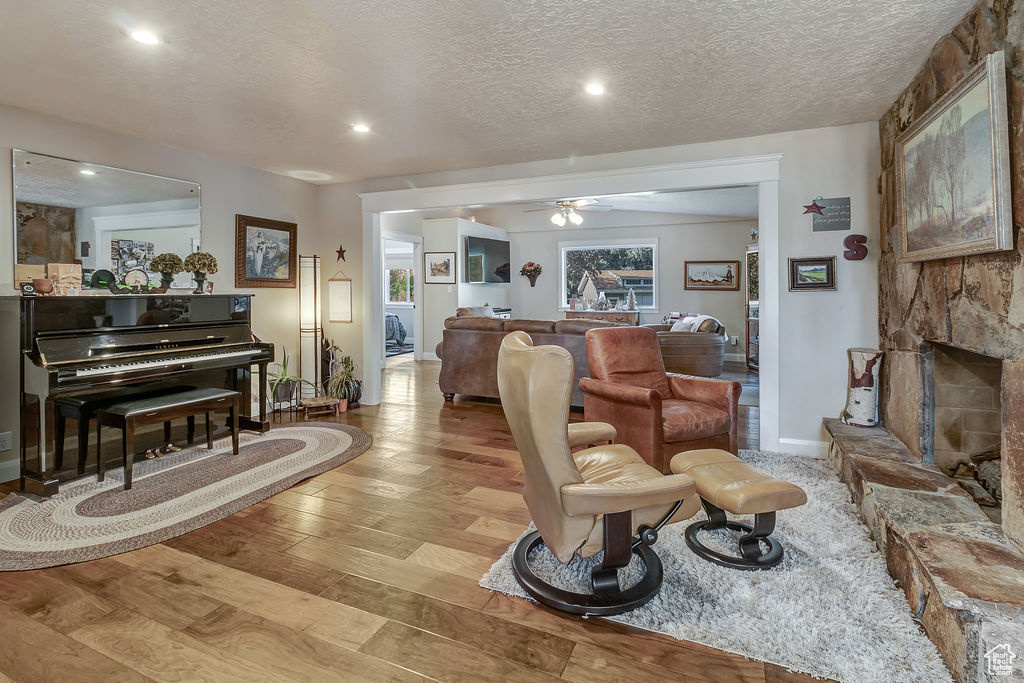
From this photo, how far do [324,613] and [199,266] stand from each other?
3309 millimetres

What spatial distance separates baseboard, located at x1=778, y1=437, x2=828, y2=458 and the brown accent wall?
0.59 meters

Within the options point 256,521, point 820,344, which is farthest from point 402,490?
point 820,344

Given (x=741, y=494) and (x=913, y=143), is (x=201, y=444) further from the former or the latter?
(x=913, y=143)

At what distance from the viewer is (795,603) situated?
195 centimetres

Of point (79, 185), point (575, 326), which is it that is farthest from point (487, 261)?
point (79, 185)

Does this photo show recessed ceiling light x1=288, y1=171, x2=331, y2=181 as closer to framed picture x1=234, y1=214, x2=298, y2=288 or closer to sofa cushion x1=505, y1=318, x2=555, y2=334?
framed picture x1=234, y1=214, x2=298, y2=288

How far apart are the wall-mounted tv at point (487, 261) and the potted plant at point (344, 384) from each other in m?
4.00

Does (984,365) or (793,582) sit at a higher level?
(984,365)

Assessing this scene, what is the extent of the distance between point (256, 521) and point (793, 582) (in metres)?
2.56

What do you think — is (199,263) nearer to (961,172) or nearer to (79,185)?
(79,185)

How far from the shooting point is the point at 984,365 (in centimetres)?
269

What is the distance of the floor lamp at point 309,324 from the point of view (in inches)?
219

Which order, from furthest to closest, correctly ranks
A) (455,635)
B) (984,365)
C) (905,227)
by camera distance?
(905,227) → (984,365) → (455,635)

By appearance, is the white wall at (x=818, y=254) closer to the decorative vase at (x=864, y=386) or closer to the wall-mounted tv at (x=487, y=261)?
the decorative vase at (x=864, y=386)
